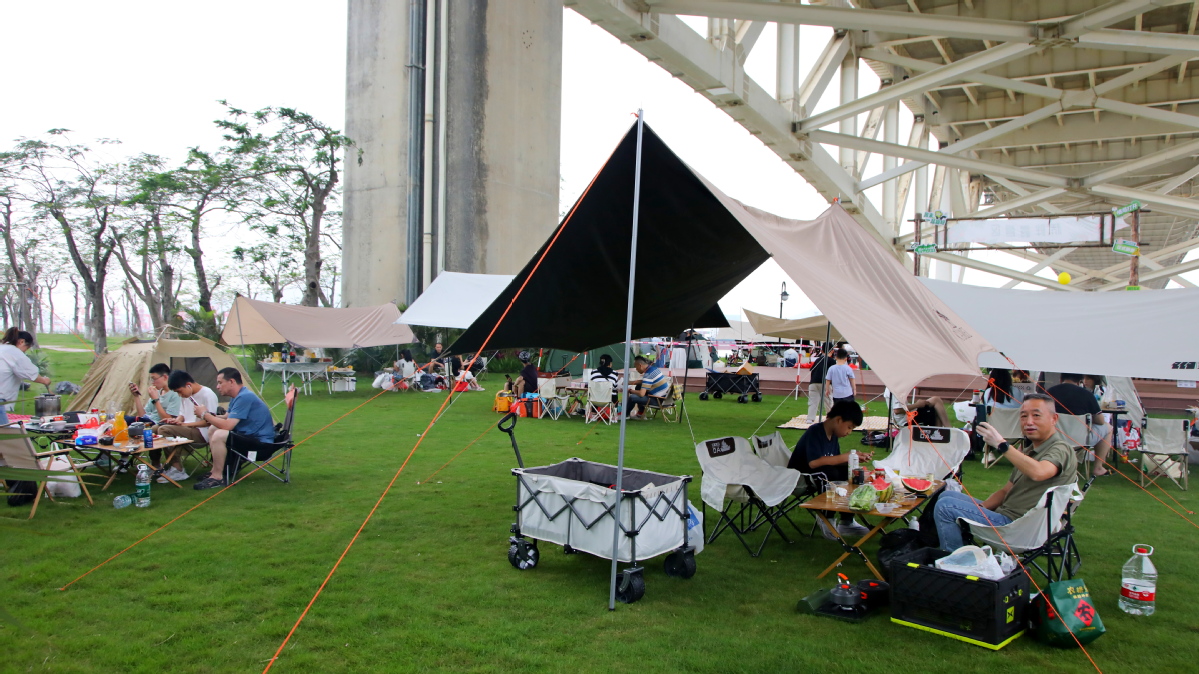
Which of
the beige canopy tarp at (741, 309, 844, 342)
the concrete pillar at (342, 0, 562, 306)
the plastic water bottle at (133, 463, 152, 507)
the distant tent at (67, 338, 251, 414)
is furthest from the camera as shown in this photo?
the concrete pillar at (342, 0, 562, 306)

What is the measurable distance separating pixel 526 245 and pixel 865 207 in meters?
9.89

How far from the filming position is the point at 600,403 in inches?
499

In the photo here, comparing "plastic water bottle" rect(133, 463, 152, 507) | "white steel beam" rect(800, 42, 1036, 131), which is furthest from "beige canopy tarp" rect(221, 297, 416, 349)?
"white steel beam" rect(800, 42, 1036, 131)

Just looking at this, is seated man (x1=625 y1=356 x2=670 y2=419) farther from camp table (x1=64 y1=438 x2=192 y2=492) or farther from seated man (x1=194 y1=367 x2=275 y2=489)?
camp table (x1=64 y1=438 x2=192 y2=492)

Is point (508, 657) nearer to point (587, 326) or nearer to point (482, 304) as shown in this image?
point (587, 326)

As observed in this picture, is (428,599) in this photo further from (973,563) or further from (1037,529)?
(1037,529)

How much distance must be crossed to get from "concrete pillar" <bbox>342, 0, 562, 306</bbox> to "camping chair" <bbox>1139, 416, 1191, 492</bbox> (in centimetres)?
1618

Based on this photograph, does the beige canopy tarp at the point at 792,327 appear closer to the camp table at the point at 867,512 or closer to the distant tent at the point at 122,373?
the camp table at the point at 867,512

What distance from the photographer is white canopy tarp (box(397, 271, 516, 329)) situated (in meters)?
14.0

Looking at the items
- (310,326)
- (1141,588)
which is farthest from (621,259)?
(310,326)

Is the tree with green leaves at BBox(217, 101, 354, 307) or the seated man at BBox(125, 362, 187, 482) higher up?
the tree with green leaves at BBox(217, 101, 354, 307)

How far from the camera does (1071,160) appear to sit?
24.5 metres

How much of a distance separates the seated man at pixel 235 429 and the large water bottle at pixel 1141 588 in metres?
6.85

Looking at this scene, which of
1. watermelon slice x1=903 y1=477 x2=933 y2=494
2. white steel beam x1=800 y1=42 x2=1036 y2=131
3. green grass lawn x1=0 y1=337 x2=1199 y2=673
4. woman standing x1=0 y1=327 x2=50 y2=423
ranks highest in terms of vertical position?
white steel beam x1=800 y1=42 x2=1036 y2=131
